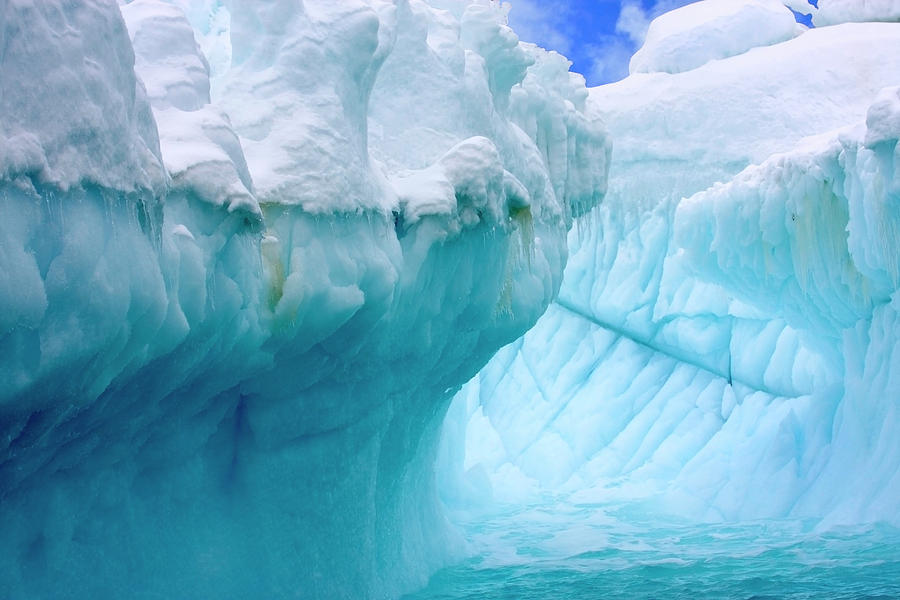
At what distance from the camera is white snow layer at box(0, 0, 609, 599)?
245cm

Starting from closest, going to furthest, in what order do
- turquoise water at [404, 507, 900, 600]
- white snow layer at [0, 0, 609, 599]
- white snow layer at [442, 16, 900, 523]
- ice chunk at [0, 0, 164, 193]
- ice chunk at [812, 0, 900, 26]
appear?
ice chunk at [0, 0, 164, 193] < white snow layer at [0, 0, 609, 599] < turquoise water at [404, 507, 900, 600] < white snow layer at [442, 16, 900, 523] < ice chunk at [812, 0, 900, 26]

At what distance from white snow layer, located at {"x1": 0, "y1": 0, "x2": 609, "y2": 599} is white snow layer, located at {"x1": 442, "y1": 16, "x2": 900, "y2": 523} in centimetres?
395

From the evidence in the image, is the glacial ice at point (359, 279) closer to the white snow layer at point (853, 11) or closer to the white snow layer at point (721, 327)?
the white snow layer at point (721, 327)

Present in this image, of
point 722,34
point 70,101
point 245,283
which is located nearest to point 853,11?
point 722,34

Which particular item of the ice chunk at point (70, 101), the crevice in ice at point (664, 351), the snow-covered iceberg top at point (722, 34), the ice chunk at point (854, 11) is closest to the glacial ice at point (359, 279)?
the ice chunk at point (70, 101)

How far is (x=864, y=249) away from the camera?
28.2ft

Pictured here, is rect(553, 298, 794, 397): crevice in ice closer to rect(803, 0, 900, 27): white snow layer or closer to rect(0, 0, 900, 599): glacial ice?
rect(0, 0, 900, 599): glacial ice

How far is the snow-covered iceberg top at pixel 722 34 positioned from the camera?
14500 mm

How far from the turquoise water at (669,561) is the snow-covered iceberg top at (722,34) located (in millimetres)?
7943

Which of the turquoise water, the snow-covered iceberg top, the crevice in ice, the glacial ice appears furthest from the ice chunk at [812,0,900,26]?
the turquoise water

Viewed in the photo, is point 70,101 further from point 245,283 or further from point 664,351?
point 664,351

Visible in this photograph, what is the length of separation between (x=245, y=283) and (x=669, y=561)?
539cm

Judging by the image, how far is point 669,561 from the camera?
7.62 meters

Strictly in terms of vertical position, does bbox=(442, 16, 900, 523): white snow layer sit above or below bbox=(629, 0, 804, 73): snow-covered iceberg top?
below
